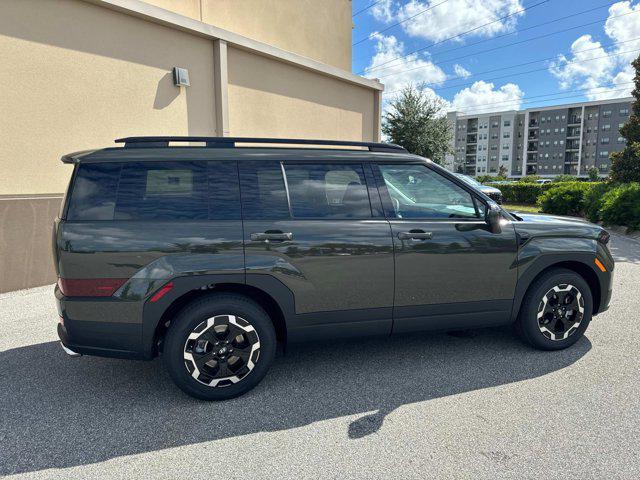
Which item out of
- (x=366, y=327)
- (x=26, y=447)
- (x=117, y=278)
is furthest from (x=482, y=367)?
(x=26, y=447)

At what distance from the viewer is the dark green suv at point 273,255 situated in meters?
2.94

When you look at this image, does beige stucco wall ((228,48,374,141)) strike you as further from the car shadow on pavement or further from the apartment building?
the apartment building

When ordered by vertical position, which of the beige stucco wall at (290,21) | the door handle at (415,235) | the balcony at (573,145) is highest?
the balcony at (573,145)

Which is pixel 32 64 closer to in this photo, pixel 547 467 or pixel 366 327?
pixel 366 327

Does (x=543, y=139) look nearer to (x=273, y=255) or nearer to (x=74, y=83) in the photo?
(x=74, y=83)

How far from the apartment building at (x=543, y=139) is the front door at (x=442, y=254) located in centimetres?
7376

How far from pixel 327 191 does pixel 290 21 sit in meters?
8.79

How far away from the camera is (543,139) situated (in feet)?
282

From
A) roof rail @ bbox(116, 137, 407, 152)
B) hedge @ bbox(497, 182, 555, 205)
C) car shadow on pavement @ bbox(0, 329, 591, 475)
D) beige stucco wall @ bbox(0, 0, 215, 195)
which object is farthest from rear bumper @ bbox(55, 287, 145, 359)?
hedge @ bbox(497, 182, 555, 205)

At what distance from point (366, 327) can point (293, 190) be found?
4.15ft

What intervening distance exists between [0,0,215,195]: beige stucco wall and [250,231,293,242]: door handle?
16.5ft

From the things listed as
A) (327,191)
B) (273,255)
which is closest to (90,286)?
(273,255)

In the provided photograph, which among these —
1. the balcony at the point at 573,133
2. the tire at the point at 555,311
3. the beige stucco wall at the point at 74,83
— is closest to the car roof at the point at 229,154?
the tire at the point at 555,311

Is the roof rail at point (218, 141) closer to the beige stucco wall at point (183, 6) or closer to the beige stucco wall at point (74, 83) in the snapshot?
the beige stucco wall at point (74, 83)
